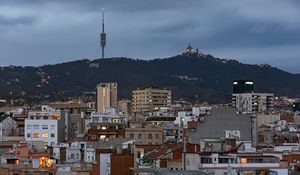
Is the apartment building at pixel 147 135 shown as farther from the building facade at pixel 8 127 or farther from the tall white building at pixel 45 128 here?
the building facade at pixel 8 127

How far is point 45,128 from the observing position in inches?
3816

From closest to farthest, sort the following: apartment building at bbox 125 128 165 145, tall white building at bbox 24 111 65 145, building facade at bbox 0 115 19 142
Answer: apartment building at bbox 125 128 165 145
tall white building at bbox 24 111 65 145
building facade at bbox 0 115 19 142

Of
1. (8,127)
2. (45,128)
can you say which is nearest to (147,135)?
(45,128)

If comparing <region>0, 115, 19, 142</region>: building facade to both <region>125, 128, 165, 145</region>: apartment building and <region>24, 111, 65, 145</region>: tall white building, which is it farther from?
<region>125, 128, 165, 145</region>: apartment building

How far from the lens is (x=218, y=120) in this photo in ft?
270

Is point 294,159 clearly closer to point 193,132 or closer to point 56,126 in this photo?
point 193,132

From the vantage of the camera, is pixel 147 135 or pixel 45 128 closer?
pixel 147 135

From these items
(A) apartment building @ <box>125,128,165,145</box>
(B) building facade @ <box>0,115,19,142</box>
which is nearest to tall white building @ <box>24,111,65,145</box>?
(B) building facade @ <box>0,115,19,142</box>

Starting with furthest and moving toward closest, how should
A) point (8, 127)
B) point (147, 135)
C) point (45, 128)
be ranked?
point (8, 127) → point (45, 128) → point (147, 135)

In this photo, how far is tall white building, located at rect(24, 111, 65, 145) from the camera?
96.2 metres

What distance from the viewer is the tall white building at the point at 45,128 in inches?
3787

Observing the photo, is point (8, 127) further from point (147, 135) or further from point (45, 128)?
point (147, 135)

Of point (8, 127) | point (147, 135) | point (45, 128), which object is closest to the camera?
point (147, 135)

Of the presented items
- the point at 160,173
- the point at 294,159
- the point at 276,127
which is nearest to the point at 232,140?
the point at 294,159
